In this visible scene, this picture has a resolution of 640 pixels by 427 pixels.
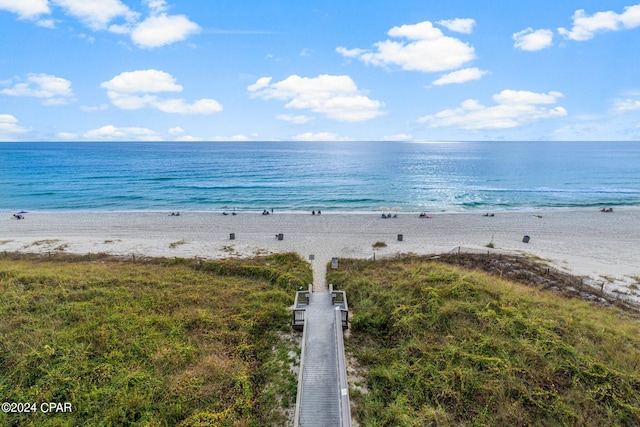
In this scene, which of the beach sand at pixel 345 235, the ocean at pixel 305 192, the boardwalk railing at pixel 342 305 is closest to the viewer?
the boardwalk railing at pixel 342 305

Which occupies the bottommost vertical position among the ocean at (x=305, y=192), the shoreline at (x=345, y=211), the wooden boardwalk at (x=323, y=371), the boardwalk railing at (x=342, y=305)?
the wooden boardwalk at (x=323, y=371)

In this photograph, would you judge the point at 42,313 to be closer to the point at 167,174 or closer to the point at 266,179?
the point at 266,179

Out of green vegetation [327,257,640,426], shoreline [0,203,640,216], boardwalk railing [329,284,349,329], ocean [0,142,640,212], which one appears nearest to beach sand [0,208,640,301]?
shoreline [0,203,640,216]

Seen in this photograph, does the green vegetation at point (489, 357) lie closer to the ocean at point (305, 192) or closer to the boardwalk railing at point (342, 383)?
the boardwalk railing at point (342, 383)

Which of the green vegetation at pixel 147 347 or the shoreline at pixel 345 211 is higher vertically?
the shoreline at pixel 345 211

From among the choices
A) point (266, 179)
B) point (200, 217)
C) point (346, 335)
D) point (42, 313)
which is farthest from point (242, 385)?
A: point (266, 179)

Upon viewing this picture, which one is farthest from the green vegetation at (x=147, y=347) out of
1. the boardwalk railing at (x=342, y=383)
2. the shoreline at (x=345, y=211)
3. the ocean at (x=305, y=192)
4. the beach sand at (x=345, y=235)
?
the ocean at (x=305, y=192)
